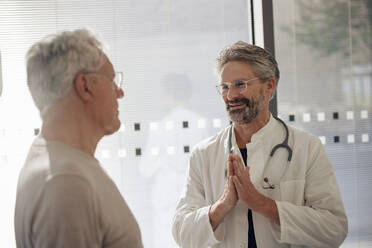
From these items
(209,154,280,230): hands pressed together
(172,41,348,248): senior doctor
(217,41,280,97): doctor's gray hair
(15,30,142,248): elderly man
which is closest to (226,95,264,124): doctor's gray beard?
(172,41,348,248): senior doctor

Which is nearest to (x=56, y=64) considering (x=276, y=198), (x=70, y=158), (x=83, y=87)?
(x=83, y=87)

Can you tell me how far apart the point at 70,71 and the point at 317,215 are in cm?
117

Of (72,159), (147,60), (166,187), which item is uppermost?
(147,60)

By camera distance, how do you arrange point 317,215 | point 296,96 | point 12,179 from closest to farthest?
point 317,215, point 12,179, point 296,96

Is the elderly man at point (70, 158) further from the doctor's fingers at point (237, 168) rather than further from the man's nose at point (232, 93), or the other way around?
the man's nose at point (232, 93)

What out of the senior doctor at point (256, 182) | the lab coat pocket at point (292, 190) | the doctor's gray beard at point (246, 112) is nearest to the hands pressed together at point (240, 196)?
the senior doctor at point (256, 182)

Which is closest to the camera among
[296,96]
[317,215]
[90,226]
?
[90,226]

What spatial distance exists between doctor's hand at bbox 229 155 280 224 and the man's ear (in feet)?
2.44

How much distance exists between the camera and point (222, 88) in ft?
5.92

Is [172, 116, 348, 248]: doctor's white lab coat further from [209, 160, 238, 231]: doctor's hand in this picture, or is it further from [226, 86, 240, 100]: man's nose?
[226, 86, 240, 100]: man's nose

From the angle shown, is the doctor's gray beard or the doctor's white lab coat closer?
the doctor's white lab coat

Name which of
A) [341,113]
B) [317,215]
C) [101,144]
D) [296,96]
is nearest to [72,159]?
[317,215]

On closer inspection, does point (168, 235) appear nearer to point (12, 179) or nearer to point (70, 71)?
point (12, 179)

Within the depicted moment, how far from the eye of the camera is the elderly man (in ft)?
2.91
